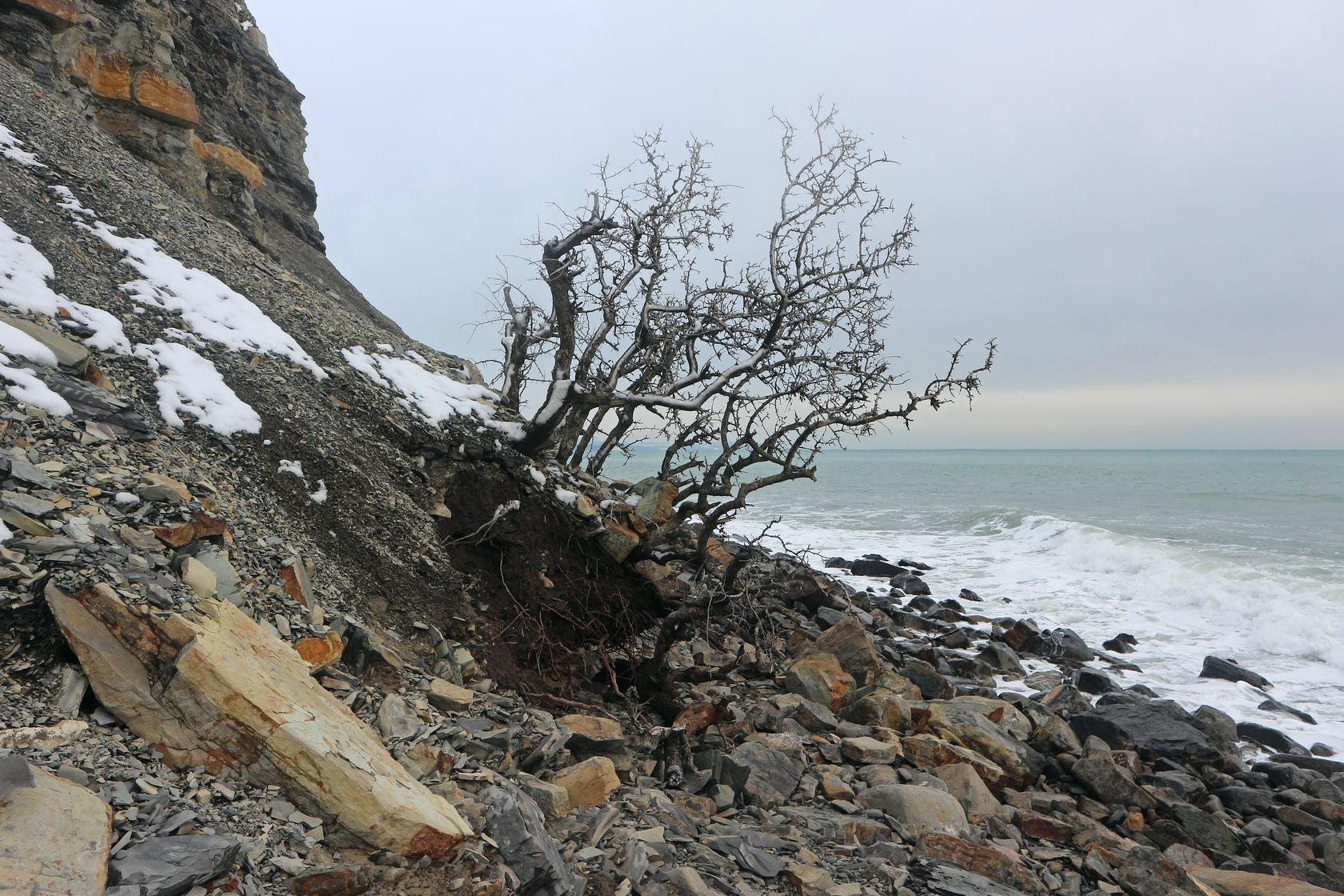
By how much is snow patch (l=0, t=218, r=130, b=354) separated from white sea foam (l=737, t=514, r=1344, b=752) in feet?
46.3

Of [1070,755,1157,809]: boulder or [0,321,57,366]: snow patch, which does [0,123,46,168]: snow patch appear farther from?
[1070,755,1157,809]: boulder

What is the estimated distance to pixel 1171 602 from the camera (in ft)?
56.3

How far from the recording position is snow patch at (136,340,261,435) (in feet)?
17.7

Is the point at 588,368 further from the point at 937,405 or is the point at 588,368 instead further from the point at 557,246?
the point at 937,405

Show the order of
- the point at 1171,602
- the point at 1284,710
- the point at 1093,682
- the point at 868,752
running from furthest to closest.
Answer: the point at 1171,602 → the point at 1093,682 → the point at 1284,710 → the point at 868,752

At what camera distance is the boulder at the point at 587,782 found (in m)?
4.39

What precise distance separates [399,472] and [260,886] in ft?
13.8

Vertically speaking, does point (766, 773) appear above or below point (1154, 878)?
above

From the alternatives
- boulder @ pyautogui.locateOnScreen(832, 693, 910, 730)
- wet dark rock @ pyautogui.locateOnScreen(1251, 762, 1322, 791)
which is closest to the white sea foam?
wet dark rock @ pyautogui.locateOnScreen(1251, 762, 1322, 791)

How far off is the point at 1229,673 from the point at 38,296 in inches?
625

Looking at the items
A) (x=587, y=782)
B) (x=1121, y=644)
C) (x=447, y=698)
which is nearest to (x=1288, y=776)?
(x=1121, y=644)

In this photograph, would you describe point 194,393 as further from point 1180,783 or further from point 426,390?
point 1180,783

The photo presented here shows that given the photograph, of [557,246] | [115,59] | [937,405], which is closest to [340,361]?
[557,246]

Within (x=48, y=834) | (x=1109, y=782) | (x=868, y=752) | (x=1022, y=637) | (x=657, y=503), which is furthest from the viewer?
(x=1022, y=637)
